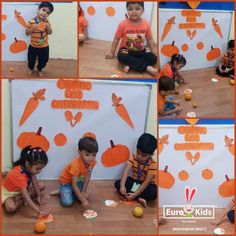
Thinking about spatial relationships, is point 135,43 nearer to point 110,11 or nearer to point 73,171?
point 110,11

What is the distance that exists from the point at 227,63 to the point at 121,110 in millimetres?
772

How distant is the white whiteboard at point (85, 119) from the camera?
6.03 ft

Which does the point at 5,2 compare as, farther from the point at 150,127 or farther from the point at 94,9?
the point at 150,127

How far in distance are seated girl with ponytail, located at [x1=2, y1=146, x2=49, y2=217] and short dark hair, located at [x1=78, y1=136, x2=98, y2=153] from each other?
0.19 meters

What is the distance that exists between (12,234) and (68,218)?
241 mm

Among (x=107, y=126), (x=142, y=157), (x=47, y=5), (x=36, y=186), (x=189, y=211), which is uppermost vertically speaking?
(x=47, y=5)

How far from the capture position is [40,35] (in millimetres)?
1872

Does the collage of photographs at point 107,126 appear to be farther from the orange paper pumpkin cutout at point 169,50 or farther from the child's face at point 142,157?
the orange paper pumpkin cutout at point 169,50

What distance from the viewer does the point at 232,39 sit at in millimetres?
2281

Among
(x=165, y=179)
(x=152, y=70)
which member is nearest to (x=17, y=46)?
(x=152, y=70)

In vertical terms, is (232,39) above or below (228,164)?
above

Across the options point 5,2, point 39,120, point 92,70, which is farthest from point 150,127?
point 5,2

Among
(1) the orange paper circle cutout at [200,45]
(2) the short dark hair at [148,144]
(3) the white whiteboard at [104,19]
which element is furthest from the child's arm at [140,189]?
(1) the orange paper circle cutout at [200,45]

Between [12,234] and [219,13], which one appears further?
[219,13]
